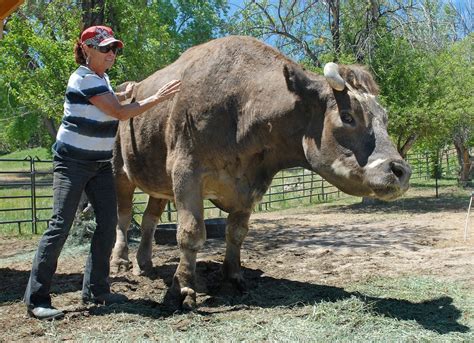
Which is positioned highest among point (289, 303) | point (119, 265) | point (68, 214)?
point (68, 214)

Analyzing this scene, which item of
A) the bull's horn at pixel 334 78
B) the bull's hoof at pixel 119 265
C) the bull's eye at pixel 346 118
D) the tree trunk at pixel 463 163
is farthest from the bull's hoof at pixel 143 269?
the tree trunk at pixel 463 163

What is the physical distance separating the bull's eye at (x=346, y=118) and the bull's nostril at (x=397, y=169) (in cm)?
53

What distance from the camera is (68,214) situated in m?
4.38

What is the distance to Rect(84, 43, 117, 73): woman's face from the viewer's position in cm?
451

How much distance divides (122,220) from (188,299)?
7.77 ft

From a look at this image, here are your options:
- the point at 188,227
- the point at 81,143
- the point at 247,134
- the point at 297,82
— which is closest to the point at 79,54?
the point at 81,143

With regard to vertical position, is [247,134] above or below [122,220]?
above

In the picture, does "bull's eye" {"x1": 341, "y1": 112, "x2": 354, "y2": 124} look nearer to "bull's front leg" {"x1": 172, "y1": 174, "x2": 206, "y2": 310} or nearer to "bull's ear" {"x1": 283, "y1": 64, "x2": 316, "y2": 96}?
"bull's ear" {"x1": 283, "y1": 64, "x2": 316, "y2": 96}

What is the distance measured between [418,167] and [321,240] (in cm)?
2132

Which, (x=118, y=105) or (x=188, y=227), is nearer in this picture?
(x=118, y=105)

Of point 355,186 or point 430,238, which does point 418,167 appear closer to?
point 430,238

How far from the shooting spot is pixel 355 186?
435cm

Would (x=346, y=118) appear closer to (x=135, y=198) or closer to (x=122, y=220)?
(x=122, y=220)

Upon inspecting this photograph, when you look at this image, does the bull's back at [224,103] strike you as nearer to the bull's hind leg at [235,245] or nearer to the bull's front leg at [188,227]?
the bull's front leg at [188,227]
